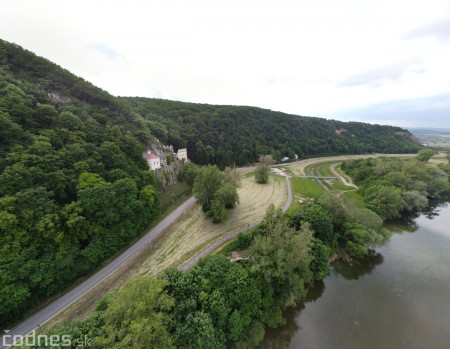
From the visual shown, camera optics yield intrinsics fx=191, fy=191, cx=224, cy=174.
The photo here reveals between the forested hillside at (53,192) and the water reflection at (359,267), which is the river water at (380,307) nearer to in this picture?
the water reflection at (359,267)

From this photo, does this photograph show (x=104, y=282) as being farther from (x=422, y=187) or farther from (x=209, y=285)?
(x=422, y=187)

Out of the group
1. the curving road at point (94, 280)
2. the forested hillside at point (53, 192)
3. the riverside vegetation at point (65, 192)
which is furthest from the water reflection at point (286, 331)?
the forested hillside at point (53, 192)

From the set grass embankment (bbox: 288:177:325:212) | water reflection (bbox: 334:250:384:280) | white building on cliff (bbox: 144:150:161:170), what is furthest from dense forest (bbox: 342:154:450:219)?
white building on cliff (bbox: 144:150:161:170)

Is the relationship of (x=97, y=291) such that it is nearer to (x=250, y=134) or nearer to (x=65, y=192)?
(x=65, y=192)

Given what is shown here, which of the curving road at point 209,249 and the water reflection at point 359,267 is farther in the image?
the water reflection at point 359,267

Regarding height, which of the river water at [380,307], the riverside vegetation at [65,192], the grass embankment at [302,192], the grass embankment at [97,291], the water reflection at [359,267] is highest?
the riverside vegetation at [65,192]

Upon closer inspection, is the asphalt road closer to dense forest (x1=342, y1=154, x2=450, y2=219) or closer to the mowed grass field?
the mowed grass field

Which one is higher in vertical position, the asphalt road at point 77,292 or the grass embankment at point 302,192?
the grass embankment at point 302,192
